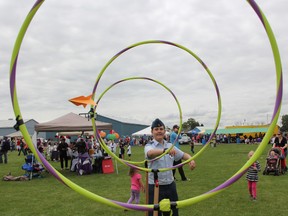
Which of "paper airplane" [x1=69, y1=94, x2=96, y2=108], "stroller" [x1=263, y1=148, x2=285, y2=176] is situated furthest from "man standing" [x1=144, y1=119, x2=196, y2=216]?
"stroller" [x1=263, y1=148, x2=285, y2=176]

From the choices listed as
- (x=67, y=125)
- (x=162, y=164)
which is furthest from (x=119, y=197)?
(x=67, y=125)

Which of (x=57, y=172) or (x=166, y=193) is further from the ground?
(x=57, y=172)

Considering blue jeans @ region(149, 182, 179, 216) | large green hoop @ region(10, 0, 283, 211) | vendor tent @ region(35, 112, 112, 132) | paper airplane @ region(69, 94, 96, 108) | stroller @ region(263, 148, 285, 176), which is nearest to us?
large green hoop @ region(10, 0, 283, 211)

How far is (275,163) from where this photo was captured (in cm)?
1262

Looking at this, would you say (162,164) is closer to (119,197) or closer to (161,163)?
(161,163)

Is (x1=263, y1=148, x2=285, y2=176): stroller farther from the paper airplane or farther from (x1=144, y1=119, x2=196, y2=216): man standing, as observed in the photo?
the paper airplane

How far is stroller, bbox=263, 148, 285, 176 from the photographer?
1261 centimetres

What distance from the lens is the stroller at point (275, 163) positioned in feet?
41.4

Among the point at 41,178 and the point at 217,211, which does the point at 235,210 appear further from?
the point at 41,178

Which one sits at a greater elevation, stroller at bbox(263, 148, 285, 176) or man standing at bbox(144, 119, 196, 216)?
man standing at bbox(144, 119, 196, 216)

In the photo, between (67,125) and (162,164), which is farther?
(67,125)

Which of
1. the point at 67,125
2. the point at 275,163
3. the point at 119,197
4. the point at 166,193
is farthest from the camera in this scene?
the point at 67,125

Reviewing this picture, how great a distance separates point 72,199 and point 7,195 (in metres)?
2.43

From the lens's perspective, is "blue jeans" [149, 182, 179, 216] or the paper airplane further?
the paper airplane
